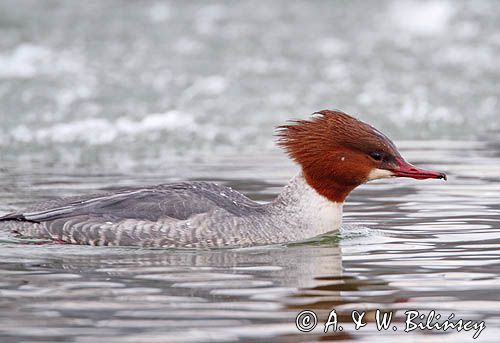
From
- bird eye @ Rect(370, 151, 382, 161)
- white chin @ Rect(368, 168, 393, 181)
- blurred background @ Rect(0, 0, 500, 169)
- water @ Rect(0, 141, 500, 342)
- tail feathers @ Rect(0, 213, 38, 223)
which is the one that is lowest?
water @ Rect(0, 141, 500, 342)

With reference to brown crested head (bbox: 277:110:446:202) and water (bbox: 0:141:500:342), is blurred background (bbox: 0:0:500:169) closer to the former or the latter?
water (bbox: 0:141:500:342)

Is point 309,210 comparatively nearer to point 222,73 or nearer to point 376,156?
point 376,156

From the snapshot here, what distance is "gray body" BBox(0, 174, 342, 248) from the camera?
9.06 meters

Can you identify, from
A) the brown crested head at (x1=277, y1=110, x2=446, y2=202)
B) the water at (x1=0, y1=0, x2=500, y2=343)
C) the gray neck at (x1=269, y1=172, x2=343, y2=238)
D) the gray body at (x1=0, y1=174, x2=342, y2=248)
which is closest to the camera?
the water at (x1=0, y1=0, x2=500, y2=343)

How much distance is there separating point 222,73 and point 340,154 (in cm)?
971

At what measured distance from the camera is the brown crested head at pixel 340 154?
30.5 ft

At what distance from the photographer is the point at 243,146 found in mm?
14852

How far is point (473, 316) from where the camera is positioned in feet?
22.5

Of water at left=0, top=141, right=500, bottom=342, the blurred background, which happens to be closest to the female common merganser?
water at left=0, top=141, right=500, bottom=342

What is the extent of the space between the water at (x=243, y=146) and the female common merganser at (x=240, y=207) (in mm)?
164

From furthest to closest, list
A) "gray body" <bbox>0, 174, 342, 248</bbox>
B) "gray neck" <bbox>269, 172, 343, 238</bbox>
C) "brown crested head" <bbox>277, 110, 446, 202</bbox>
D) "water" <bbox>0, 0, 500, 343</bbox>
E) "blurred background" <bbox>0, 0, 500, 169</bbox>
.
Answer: "blurred background" <bbox>0, 0, 500, 169</bbox> < "gray neck" <bbox>269, 172, 343, 238</bbox> < "brown crested head" <bbox>277, 110, 446, 202</bbox> < "gray body" <bbox>0, 174, 342, 248</bbox> < "water" <bbox>0, 0, 500, 343</bbox>

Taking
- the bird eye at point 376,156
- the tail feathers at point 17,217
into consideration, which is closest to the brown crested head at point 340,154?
the bird eye at point 376,156

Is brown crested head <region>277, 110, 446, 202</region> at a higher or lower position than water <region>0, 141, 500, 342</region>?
higher

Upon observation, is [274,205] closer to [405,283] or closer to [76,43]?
[405,283]
